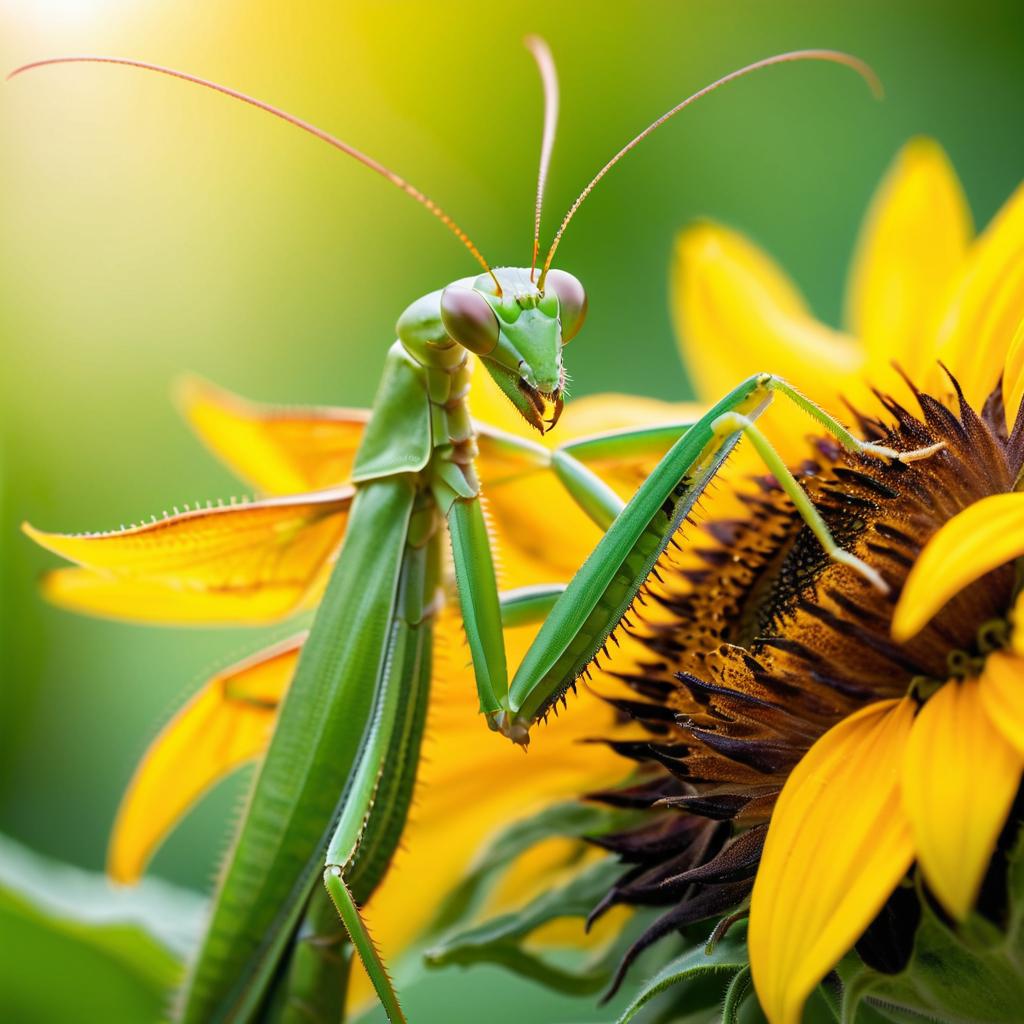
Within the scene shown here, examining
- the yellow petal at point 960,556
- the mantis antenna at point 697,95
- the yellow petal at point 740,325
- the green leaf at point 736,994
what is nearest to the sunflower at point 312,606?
the yellow petal at point 740,325

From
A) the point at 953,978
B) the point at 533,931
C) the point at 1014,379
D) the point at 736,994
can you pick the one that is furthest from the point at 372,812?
the point at 1014,379

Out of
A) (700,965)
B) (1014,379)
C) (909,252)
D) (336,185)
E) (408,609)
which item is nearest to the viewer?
(700,965)

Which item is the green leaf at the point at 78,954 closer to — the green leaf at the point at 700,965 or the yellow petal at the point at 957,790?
the green leaf at the point at 700,965

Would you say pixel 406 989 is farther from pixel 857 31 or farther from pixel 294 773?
pixel 857 31

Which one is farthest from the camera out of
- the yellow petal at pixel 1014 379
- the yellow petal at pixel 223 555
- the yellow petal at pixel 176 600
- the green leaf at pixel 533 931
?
the yellow petal at pixel 176 600

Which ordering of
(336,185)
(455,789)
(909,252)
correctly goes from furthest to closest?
(336,185), (909,252), (455,789)

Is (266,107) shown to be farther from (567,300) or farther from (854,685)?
(854,685)

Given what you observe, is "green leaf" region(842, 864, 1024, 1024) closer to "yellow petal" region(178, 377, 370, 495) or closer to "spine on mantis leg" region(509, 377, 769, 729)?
"spine on mantis leg" region(509, 377, 769, 729)

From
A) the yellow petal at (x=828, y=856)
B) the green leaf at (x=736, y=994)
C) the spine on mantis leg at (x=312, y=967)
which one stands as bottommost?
the spine on mantis leg at (x=312, y=967)
